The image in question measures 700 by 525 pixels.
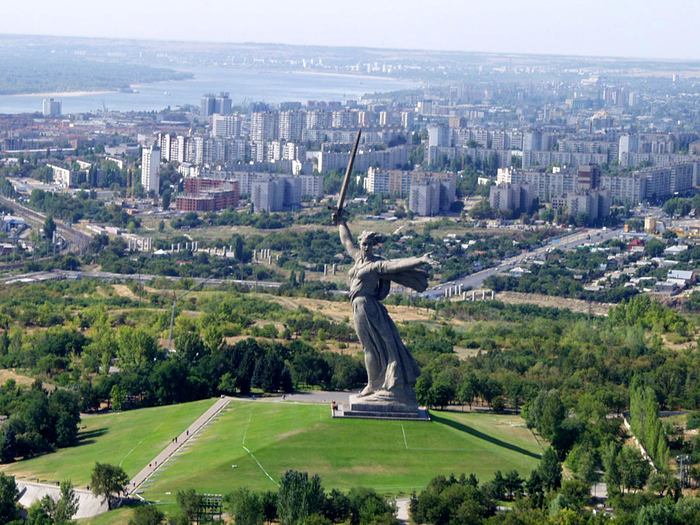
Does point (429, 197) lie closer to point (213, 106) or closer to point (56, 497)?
point (56, 497)

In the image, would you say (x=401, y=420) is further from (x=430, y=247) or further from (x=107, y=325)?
(x=430, y=247)

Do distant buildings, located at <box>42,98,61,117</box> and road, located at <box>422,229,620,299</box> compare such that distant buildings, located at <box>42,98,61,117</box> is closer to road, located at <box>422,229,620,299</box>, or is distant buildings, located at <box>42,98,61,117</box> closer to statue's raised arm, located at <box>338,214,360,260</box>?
road, located at <box>422,229,620,299</box>

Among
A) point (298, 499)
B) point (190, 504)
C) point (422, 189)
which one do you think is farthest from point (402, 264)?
point (422, 189)

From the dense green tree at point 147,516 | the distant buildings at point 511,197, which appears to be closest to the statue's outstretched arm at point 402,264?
the dense green tree at point 147,516

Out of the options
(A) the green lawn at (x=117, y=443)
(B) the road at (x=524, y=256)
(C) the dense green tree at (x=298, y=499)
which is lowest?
(B) the road at (x=524, y=256)

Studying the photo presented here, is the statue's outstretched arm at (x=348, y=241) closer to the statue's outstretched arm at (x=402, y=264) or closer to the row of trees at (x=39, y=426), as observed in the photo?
the statue's outstretched arm at (x=402, y=264)

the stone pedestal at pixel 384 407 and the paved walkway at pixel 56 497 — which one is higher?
the stone pedestal at pixel 384 407

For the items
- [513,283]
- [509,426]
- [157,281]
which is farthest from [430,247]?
[509,426]
